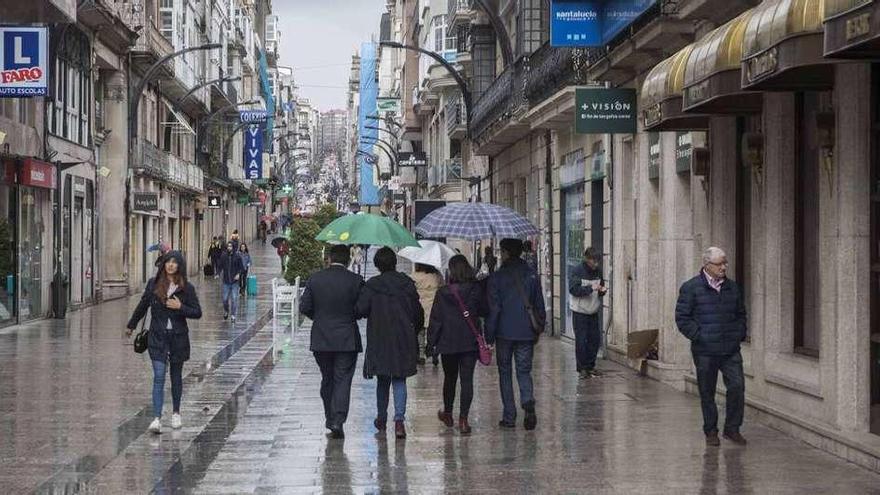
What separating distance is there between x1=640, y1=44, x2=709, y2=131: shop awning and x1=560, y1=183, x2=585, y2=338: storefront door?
9081mm

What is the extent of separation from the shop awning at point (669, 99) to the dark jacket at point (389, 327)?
3326mm

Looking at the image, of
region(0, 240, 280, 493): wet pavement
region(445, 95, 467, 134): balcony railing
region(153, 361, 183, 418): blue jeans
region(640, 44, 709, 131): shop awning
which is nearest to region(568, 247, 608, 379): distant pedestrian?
region(640, 44, 709, 131): shop awning

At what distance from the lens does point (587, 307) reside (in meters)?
18.9

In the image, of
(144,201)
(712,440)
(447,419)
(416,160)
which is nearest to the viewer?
(712,440)

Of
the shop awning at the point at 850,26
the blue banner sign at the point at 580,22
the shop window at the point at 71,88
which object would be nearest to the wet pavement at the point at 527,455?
the shop awning at the point at 850,26

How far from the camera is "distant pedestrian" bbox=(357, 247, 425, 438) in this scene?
12781 mm

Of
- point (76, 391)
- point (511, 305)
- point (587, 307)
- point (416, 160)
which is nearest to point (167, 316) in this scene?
point (511, 305)

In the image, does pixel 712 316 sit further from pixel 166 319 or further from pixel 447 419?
pixel 166 319

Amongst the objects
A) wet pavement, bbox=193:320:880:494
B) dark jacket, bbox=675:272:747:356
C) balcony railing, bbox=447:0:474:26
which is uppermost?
balcony railing, bbox=447:0:474:26

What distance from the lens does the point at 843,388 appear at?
38.3 feet

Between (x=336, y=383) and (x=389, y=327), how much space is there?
0.69 m

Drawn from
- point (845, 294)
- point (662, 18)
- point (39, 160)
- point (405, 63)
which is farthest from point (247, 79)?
point (845, 294)

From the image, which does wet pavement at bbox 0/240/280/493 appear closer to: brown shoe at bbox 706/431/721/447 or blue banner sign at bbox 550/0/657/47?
brown shoe at bbox 706/431/721/447

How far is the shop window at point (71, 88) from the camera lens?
1318 inches
